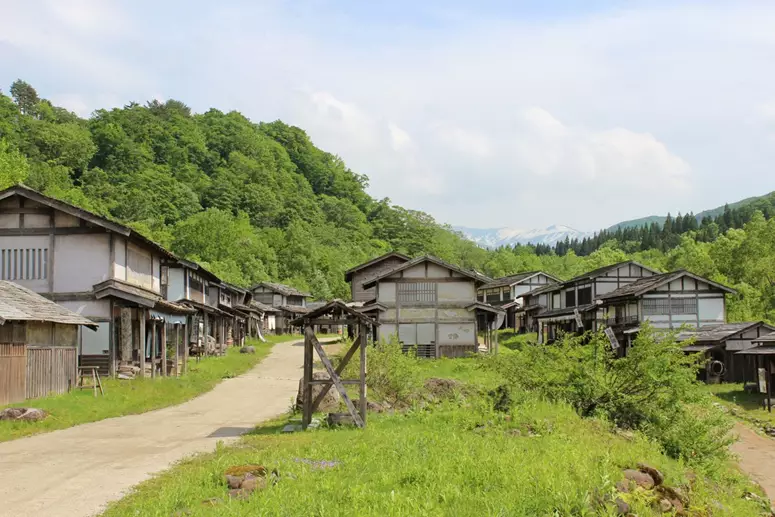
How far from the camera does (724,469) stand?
18.2 meters

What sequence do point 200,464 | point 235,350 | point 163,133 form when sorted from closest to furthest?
point 200,464 < point 235,350 < point 163,133

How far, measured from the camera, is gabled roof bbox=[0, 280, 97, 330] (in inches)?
811

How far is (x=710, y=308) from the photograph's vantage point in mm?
49625

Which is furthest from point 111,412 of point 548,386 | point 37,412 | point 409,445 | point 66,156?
point 66,156

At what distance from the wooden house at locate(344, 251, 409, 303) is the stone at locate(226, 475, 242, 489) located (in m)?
45.9

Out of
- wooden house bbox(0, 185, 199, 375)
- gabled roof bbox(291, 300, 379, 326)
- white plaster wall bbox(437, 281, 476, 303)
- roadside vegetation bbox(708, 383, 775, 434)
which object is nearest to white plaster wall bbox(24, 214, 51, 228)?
wooden house bbox(0, 185, 199, 375)

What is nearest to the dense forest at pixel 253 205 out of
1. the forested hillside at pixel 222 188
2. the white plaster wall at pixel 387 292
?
the forested hillside at pixel 222 188

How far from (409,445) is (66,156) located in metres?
94.6

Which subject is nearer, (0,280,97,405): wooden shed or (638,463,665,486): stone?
(638,463,665,486): stone

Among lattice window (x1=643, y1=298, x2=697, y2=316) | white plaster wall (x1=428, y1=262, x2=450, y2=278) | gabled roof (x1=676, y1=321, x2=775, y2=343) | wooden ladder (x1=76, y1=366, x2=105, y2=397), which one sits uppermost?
white plaster wall (x1=428, y1=262, x2=450, y2=278)

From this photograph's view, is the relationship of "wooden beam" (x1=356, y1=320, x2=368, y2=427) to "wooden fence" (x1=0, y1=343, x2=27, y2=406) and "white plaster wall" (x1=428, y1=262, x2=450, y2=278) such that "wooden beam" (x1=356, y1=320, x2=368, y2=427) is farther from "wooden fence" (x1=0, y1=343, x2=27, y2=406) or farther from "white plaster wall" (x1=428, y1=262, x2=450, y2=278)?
"white plaster wall" (x1=428, y1=262, x2=450, y2=278)

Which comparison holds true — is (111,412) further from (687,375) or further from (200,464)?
(687,375)

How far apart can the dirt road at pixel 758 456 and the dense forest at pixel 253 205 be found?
3870 cm

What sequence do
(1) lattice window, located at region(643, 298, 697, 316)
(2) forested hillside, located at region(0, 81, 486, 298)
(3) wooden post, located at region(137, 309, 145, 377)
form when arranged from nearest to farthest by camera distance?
(3) wooden post, located at region(137, 309, 145, 377), (1) lattice window, located at region(643, 298, 697, 316), (2) forested hillside, located at region(0, 81, 486, 298)
